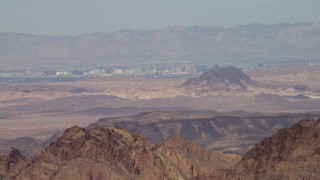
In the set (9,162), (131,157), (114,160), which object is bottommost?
(9,162)

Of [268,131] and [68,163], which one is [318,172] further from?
[268,131]

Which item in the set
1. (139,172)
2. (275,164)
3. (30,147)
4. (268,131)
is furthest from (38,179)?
(268,131)

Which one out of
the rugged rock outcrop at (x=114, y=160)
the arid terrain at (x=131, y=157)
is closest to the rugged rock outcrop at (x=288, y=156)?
the arid terrain at (x=131, y=157)

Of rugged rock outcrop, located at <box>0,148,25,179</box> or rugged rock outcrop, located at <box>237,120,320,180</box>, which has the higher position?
rugged rock outcrop, located at <box>237,120,320,180</box>

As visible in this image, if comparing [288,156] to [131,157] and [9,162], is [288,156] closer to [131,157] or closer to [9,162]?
[131,157]

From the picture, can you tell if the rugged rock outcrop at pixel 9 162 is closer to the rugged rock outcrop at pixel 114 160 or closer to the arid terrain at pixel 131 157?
the arid terrain at pixel 131 157

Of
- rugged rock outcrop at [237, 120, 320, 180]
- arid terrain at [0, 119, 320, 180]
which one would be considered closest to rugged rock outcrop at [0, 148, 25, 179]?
arid terrain at [0, 119, 320, 180]

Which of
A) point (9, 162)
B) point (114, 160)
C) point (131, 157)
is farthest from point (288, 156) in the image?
point (9, 162)

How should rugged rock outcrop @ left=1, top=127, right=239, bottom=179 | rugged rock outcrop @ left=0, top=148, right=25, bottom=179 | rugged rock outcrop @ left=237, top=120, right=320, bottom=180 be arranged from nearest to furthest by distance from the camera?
rugged rock outcrop @ left=237, top=120, right=320, bottom=180
rugged rock outcrop @ left=1, top=127, right=239, bottom=179
rugged rock outcrop @ left=0, top=148, right=25, bottom=179

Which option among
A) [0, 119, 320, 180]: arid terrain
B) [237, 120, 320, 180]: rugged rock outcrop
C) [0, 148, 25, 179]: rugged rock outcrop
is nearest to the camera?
[237, 120, 320, 180]: rugged rock outcrop

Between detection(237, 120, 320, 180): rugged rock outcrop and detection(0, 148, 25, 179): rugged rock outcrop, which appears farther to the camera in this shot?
detection(0, 148, 25, 179): rugged rock outcrop

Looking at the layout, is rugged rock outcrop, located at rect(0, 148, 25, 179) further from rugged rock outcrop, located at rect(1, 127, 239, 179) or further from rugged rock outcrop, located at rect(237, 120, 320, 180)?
rugged rock outcrop, located at rect(237, 120, 320, 180)
